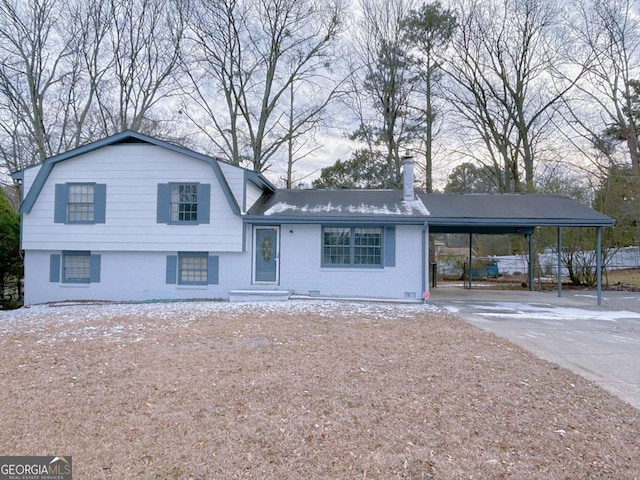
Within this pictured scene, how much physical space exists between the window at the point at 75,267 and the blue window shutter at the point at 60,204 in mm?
1093

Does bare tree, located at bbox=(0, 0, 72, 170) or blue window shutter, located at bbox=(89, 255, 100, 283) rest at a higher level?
bare tree, located at bbox=(0, 0, 72, 170)

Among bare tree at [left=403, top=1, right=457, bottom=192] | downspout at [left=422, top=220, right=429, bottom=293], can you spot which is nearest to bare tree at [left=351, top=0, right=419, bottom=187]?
bare tree at [left=403, top=1, right=457, bottom=192]

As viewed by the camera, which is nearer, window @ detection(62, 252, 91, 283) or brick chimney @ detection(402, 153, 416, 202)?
window @ detection(62, 252, 91, 283)

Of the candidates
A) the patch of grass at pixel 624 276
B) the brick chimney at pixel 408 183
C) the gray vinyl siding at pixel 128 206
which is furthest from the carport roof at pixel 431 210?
the patch of grass at pixel 624 276

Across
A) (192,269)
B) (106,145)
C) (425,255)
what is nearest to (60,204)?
(106,145)

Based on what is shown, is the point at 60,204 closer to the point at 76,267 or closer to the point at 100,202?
the point at 100,202

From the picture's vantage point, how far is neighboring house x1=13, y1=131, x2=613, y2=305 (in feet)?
38.6

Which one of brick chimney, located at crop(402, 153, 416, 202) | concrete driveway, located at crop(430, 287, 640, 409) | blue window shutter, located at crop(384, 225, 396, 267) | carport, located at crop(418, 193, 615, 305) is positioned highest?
brick chimney, located at crop(402, 153, 416, 202)

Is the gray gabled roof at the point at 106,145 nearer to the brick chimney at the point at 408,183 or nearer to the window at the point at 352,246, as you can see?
the window at the point at 352,246

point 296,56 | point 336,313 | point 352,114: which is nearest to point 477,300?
point 336,313

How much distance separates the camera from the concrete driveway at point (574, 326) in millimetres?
5184

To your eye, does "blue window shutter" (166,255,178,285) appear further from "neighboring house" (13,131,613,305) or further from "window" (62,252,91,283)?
"window" (62,252,91,283)

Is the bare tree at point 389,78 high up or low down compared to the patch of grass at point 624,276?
up

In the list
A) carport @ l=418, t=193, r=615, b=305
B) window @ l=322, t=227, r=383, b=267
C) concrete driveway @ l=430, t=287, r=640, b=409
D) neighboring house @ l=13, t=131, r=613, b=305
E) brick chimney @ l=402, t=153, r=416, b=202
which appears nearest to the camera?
concrete driveway @ l=430, t=287, r=640, b=409
